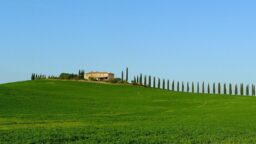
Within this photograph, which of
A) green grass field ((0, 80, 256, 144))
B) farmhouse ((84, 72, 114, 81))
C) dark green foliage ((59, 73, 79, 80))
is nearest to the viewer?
green grass field ((0, 80, 256, 144))

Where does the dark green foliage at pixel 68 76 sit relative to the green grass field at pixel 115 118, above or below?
above

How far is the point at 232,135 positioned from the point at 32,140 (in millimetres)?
9805

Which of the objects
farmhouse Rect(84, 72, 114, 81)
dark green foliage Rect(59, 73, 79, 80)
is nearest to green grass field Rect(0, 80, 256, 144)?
dark green foliage Rect(59, 73, 79, 80)

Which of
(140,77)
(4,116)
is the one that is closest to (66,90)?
(140,77)

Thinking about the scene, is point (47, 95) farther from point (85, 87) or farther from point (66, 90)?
point (85, 87)

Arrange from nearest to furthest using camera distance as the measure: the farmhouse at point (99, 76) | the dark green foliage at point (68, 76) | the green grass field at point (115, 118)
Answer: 1. the green grass field at point (115, 118)
2. the dark green foliage at point (68, 76)
3. the farmhouse at point (99, 76)

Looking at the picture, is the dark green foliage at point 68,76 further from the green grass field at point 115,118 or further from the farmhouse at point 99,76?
the green grass field at point 115,118

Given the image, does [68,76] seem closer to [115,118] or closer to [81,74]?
[81,74]

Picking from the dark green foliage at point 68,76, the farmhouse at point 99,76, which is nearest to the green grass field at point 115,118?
the dark green foliage at point 68,76

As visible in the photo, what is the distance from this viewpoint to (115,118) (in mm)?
39250

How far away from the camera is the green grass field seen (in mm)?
22031

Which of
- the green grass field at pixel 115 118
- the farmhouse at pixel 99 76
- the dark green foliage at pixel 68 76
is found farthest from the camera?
the farmhouse at pixel 99 76

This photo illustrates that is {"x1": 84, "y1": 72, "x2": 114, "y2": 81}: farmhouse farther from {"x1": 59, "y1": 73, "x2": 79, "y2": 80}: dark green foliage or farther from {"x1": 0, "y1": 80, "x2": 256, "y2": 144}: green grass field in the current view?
{"x1": 0, "y1": 80, "x2": 256, "y2": 144}: green grass field

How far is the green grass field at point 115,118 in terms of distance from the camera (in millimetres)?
22031
